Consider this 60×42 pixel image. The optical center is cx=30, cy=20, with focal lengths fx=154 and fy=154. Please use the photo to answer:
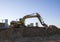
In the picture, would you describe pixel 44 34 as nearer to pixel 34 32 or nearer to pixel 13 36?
pixel 34 32

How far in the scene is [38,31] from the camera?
87.0 feet

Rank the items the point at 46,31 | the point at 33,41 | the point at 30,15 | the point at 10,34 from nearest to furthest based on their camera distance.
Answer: the point at 33,41 → the point at 10,34 → the point at 46,31 → the point at 30,15

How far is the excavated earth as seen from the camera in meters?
24.2

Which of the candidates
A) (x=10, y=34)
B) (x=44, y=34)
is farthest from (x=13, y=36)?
(x=44, y=34)

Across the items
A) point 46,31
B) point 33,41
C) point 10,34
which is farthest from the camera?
point 46,31

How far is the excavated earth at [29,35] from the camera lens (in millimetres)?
24234

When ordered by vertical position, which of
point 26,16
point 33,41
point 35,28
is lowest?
point 33,41

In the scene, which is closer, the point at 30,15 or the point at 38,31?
the point at 38,31

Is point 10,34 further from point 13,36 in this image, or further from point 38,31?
point 38,31

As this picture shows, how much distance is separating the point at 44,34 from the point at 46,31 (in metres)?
0.78

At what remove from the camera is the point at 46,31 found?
26.9 metres

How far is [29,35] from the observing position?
84.5 ft

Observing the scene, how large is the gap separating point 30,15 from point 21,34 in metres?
4.87

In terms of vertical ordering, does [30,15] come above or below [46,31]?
above
